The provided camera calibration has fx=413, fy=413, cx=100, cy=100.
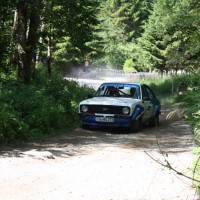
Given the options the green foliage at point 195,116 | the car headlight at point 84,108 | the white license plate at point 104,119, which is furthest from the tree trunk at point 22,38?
the green foliage at point 195,116

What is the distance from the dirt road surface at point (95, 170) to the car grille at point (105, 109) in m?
1.36

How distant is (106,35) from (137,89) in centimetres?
5850

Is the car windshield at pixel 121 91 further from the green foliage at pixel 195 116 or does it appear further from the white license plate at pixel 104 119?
the green foliage at pixel 195 116

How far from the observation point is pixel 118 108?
12.0m

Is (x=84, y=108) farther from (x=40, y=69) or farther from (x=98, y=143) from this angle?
(x=40, y=69)

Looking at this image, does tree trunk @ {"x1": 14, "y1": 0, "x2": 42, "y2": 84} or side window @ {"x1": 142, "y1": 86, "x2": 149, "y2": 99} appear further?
tree trunk @ {"x1": 14, "y1": 0, "x2": 42, "y2": 84}

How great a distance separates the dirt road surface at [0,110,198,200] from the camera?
18.0 feet

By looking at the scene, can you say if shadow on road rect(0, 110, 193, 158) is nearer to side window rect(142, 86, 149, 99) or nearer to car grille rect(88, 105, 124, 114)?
car grille rect(88, 105, 124, 114)

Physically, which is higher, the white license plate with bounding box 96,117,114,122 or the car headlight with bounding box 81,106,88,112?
the car headlight with bounding box 81,106,88,112

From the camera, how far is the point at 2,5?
43.9 feet

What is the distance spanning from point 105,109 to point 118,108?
1.27ft

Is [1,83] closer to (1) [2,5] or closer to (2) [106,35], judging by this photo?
(1) [2,5]

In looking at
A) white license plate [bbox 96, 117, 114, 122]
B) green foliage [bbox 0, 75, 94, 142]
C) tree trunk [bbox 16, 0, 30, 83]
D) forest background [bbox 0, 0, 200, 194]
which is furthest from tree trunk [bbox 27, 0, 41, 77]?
white license plate [bbox 96, 117, 114, 122]

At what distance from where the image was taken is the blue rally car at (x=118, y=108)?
39.2 ft
